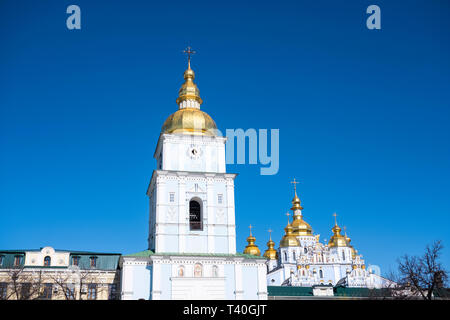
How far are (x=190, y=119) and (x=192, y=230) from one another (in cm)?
855

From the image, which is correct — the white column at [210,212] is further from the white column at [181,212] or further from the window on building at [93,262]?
the window on building at [93,262]

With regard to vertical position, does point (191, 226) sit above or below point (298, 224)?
below

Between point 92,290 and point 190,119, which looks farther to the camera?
point 92,290

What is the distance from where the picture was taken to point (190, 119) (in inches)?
1387

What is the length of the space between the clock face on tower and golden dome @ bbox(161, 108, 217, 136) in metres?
1.23

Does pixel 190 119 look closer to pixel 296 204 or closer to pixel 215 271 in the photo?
pixel 215 271

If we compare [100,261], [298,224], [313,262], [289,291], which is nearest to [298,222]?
[298,224]

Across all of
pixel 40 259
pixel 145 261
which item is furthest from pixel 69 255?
pixel 145 261

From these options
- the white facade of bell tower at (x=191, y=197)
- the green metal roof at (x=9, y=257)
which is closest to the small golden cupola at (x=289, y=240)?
the white facade of bell tower at (x=191, y=197)

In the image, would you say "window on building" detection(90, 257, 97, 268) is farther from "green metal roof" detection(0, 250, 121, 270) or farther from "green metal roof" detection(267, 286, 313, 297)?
"green metal roof" detection(267, 286, 313, 297)

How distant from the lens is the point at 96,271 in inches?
1458

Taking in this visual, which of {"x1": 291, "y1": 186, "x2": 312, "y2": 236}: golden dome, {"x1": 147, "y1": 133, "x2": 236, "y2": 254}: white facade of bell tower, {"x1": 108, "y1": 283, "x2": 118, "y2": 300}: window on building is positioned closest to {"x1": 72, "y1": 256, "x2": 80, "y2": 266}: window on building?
{"x1": 108, "y1": 283, "x2": 118, "y2": 300}: window on building
